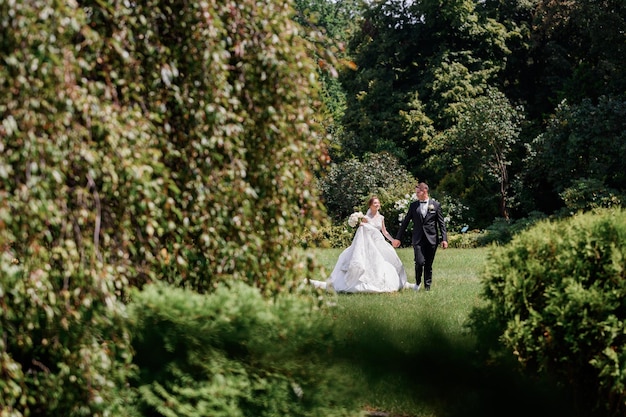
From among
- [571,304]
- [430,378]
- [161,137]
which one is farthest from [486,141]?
[161,137]

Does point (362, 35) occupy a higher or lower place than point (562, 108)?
higher

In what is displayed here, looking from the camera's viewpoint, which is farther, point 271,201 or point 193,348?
point 271,201

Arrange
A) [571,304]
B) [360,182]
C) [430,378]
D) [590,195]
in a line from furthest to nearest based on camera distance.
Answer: [360,182], [590,195], [430,378], [571,304]

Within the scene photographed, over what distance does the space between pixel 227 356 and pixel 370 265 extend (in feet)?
30.3

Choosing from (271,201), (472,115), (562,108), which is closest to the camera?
(271,201)

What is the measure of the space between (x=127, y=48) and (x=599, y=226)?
3294 millimetres

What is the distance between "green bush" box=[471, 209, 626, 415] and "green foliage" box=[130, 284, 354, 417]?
5.82 feet

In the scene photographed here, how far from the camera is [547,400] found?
5.79m

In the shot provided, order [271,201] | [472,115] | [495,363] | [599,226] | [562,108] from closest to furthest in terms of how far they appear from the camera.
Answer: [271,201] → [599,226] → [495,363] → [562,108] → [472,115]

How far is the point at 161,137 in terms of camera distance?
454cm

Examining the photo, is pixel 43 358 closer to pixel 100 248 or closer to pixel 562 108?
pixel 100 248

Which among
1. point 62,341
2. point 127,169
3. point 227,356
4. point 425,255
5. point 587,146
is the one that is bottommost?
point 425,255

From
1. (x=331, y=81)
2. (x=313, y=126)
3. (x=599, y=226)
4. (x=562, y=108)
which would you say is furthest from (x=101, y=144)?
(x=331, y=81)

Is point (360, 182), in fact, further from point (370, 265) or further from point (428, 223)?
point (428, 223)
